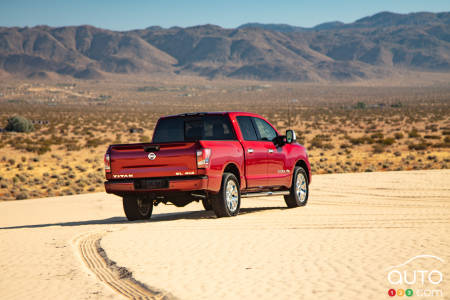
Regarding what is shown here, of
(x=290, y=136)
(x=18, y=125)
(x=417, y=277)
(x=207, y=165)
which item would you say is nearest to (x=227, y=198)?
(x=207, y=165)

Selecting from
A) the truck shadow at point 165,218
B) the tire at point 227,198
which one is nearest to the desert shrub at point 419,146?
the truck shadow at point 165,218

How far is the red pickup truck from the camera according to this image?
460 inches

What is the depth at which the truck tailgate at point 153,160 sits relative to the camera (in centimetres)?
1162

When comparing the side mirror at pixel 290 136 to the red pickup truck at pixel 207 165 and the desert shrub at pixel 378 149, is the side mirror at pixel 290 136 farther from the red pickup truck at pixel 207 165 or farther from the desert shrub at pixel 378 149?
the desert shrub at pixel 378 149

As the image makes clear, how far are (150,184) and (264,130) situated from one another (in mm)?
3126

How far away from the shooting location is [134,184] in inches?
469

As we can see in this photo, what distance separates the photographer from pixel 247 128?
1338 centimetres

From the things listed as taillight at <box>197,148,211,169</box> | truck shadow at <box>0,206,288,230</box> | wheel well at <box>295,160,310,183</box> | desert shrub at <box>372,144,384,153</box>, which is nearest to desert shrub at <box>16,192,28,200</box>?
truck shadow at <box>0,206,288,230</box>

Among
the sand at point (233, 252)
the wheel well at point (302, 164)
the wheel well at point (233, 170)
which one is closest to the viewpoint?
the sand at point (233, 252)

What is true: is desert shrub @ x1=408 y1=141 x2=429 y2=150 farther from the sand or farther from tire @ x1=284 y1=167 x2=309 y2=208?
tire @ x1=284 y1=167 x2=309 y2=208

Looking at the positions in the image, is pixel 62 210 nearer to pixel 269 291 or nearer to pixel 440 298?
pixel 269 291

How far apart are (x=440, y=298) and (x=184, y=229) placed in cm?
570

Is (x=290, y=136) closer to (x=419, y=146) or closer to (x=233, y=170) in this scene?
(x=233, y=170)

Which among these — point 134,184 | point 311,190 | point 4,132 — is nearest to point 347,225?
point 134,184
